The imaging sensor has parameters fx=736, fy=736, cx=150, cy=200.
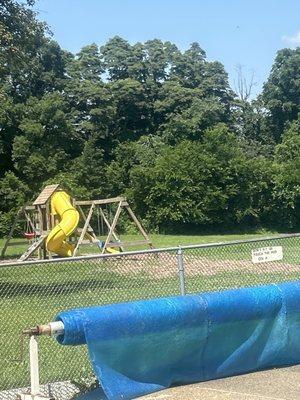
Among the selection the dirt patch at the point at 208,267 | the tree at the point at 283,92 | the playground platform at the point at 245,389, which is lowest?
the playground platform at the point at 245,389

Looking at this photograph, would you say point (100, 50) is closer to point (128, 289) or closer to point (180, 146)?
point (180, 146)

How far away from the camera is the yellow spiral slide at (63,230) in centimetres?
2328

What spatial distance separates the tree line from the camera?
133ft

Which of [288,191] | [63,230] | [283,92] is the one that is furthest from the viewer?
[283,92]

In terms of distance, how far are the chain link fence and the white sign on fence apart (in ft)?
0.04

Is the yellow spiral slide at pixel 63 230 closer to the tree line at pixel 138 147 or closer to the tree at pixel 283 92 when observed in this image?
the tree line at pixel 138 147

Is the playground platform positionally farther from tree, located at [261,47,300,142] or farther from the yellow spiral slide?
tree, located at [261,47,300,142]

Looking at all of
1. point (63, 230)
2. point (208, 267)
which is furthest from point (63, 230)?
point (208, 267)

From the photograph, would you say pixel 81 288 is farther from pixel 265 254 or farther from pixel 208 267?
pixel 208 267

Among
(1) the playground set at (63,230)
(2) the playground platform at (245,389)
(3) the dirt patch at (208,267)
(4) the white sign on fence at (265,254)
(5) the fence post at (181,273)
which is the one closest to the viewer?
(2) the playground platform at (245,389)

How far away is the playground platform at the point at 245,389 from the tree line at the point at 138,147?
92.6 feet

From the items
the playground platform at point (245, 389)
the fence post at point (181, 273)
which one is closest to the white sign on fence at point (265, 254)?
the fence post at point (181, 273)

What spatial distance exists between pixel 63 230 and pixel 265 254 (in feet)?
50.1

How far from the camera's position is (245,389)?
281 inches
